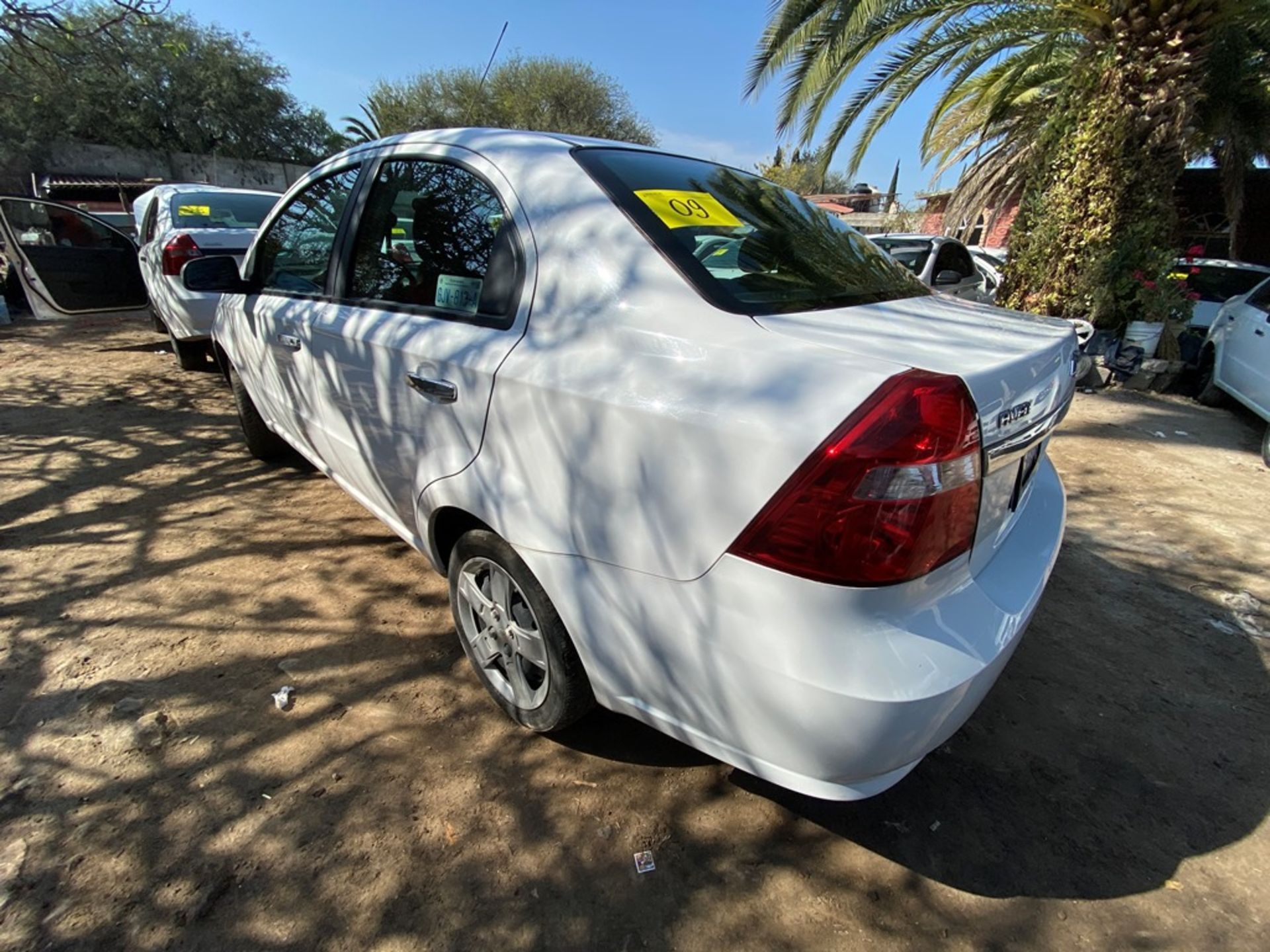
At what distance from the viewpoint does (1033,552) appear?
1770mm

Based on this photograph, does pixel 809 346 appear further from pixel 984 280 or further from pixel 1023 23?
pixel 984 280

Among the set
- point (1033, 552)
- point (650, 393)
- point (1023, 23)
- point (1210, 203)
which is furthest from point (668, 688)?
point (1210, 203)

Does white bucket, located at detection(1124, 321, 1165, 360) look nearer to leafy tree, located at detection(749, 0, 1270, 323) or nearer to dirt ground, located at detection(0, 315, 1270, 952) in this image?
leafy tree, located at detection(749, 0, 1270, 323)

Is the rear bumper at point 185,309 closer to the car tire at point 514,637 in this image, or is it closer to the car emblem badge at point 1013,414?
the car tire at point 514,637

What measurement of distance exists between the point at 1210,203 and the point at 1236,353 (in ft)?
37.7

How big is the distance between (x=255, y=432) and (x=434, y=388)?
275 cm

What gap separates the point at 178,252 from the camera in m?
5.46

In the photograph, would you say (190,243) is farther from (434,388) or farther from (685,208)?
(685,208)

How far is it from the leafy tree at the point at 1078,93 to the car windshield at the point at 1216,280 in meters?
2.01

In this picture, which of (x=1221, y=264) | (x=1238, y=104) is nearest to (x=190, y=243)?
(x=1238, y=104)

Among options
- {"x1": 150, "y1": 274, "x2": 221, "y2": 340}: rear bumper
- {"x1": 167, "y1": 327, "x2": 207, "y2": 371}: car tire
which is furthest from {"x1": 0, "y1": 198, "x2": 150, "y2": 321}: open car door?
{"x1": 167, "y1": 327, "x2": 207, "y2": 371}: car tire

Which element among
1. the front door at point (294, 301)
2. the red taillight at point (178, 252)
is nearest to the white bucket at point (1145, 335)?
the front door at point (294, 301)

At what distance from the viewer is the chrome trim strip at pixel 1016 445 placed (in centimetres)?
138

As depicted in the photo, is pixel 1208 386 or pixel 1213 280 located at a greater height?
pixel 1213 280
